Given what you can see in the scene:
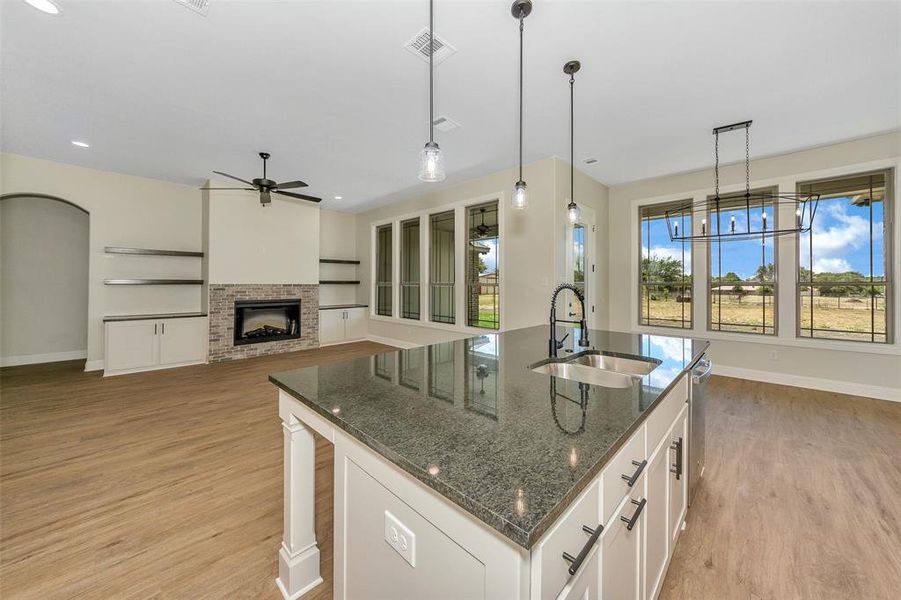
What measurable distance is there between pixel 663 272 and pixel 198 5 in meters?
6.00

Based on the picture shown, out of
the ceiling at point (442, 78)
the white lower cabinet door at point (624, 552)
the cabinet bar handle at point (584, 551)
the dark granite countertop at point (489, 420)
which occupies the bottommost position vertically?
the white lower cabinet door at point (624, 552)

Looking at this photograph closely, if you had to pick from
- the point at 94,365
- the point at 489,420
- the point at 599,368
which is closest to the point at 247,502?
the point at 489,420

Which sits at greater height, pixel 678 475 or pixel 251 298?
pixel 251 298

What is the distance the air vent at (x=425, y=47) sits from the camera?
229 centimetres

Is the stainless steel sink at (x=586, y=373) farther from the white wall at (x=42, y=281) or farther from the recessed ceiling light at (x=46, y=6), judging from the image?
the white wall at (x=42, y=281)

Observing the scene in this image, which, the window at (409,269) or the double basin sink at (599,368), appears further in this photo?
the window at (409,269)

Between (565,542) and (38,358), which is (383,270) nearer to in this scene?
(38,358)

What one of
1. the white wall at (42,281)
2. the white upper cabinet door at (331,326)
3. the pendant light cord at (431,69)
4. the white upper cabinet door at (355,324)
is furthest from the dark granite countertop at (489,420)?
the white wall at (42,281)

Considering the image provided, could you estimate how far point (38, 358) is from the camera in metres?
5.40

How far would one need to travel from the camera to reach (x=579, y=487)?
27.8 inches

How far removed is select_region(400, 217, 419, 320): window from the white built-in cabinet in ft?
11.2

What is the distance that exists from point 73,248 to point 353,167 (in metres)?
5.03

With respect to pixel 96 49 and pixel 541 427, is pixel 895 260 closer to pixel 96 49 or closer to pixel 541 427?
pixel 541 427

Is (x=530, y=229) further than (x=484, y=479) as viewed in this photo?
Yes
